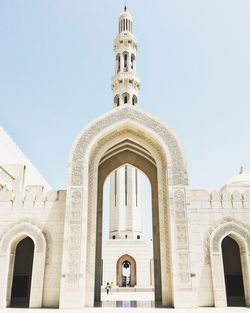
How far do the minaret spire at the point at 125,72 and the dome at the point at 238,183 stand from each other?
904 cm

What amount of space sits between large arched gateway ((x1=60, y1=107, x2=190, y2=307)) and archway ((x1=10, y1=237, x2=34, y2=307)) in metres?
2.87

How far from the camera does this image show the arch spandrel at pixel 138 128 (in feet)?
41.6

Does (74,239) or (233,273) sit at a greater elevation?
(74,239)

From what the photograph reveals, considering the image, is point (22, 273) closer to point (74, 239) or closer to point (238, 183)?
point (74, 239)

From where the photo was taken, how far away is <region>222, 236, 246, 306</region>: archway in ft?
41.3

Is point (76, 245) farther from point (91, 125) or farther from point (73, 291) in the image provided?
point (91, 125)

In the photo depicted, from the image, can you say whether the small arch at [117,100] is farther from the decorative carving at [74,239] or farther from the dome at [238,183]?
the decorative carving at [74,239]

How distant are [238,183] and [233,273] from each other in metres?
5.73

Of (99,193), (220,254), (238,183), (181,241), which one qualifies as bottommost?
(220,254)

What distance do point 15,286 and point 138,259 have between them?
1457 centimetres

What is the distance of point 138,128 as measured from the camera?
13.6 meters

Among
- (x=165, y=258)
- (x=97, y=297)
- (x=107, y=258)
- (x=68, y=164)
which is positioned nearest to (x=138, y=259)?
(x=107, y=258)

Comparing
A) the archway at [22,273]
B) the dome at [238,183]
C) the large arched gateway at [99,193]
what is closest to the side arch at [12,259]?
the large arched gateway at [99,193]

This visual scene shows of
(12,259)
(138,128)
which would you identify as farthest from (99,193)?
(12,259)
